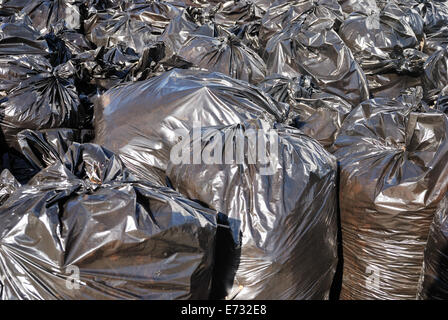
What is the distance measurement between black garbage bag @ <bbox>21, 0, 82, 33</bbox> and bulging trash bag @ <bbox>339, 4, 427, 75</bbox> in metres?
2.46

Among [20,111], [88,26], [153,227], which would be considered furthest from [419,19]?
[153,227]

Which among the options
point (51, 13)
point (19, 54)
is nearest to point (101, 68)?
point (19, 54)

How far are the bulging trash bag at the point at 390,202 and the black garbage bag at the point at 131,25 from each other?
2.38 metres

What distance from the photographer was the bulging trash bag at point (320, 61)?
10.5 ft

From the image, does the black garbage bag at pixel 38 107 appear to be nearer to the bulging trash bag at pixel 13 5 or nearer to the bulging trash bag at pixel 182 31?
the bulging trash bag at pixel 182 31

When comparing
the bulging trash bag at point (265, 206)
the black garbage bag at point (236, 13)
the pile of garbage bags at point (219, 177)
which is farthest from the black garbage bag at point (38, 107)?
the black garbage bag at point (236, 13)

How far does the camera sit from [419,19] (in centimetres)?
429

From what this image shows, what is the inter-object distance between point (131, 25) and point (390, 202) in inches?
119

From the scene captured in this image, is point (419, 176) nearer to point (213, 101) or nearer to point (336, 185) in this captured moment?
point (336, 185)

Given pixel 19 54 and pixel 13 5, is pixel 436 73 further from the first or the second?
pixel 13 5

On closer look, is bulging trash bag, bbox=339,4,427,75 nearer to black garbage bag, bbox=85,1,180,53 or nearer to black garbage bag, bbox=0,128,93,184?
black garbage bag, bbox=85,1,180,53

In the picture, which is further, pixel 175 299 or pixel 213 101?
pixel 213 101

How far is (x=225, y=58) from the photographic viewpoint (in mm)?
3213
